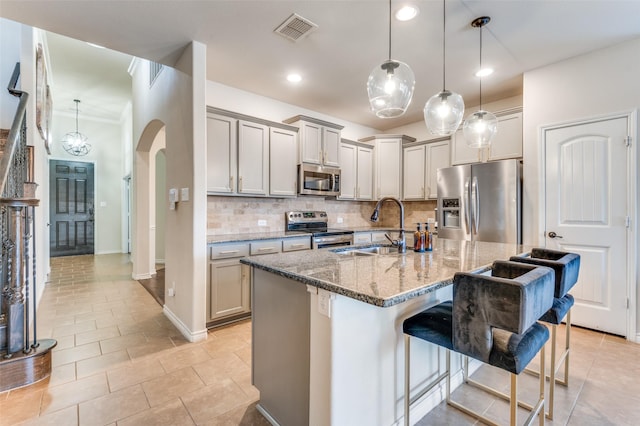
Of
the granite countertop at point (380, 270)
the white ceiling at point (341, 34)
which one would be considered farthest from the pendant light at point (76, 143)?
the granite countertop at point (380, 270)

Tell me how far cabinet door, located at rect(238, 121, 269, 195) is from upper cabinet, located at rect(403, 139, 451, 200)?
2.50 metres

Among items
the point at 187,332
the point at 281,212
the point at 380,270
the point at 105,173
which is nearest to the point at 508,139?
the point at 281,212

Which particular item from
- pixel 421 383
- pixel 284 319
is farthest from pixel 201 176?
pixel 421 383

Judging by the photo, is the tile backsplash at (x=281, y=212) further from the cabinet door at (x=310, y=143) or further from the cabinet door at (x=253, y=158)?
the cabinet door at (x=310, y=143)

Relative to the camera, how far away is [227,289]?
308 centimetres

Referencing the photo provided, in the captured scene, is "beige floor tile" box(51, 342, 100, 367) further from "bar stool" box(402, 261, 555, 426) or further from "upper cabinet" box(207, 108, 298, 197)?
→ "bar stool" box(402, 261, 555, 426)

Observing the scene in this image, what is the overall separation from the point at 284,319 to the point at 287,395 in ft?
1.30

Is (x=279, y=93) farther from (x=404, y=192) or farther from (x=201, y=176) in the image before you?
(x=404, y=192)

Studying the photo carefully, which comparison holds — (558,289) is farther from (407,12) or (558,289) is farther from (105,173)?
(105,173)

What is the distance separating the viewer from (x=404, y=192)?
5.08m

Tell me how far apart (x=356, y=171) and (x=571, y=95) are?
9.31 ft

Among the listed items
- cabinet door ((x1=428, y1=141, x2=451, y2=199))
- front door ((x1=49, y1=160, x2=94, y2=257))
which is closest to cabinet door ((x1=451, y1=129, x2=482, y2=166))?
cabinet door ((x1=428, y1=141, x2=451, y2=199))

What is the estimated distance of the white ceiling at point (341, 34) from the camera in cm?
227

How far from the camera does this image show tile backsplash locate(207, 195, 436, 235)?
12.2 ft
